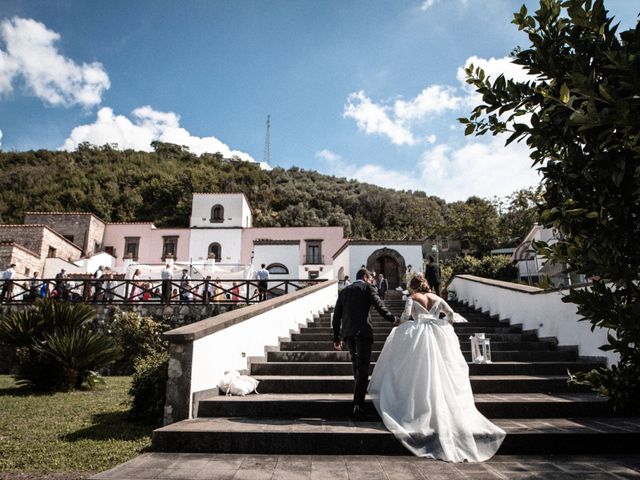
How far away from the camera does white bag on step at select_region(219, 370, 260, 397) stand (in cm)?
493

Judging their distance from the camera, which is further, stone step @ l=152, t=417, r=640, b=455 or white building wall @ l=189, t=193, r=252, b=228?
white building wall @ l=189, t=193, r=252, b=228

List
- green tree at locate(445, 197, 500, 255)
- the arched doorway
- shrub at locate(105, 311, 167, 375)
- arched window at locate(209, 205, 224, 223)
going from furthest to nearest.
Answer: green tree at locate(445, 197, 500, 255) < arched window at locate(209, 205, 224, 223) < the arched doorway < shrub at locate(105, 311, 167, 375)

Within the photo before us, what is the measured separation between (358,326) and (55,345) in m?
6.45

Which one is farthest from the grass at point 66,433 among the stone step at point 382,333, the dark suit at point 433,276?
the dark suit at point 433,276

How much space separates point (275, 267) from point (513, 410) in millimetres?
22127

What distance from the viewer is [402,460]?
137 inches

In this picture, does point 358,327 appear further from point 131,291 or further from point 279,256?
point 279,256

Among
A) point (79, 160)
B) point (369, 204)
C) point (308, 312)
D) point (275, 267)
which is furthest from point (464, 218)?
point (79, 160)

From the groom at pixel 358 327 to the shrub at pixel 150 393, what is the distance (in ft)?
8.32

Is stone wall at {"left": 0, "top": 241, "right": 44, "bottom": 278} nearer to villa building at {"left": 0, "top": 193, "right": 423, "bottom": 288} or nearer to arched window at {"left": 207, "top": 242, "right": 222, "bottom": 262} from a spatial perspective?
villa building at {"left": 0, "top": 193, "right": 423, "bottom": 288}

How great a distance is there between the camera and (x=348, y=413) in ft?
14.7

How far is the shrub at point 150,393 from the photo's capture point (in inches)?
206

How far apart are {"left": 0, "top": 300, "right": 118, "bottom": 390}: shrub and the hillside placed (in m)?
33.6

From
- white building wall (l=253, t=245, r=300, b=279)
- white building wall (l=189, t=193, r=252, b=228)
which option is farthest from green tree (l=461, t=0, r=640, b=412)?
white building wall (l=189, t=193, r=252, b=228)
